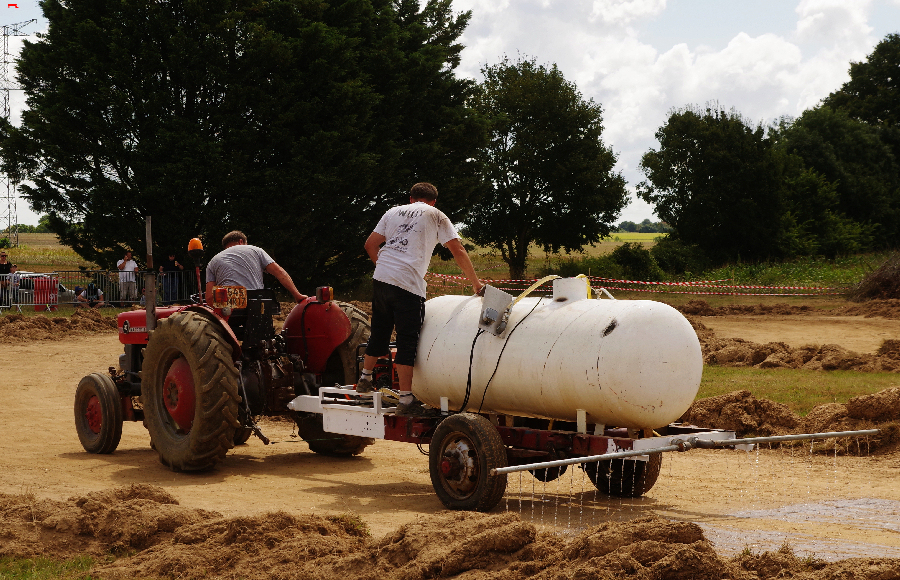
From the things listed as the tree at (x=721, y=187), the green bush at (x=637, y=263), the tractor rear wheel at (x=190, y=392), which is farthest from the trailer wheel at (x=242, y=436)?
the tree at (x=721, y=187)

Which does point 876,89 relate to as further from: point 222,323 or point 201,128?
point 222,323

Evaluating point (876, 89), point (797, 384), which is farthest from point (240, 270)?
point (876, 89)

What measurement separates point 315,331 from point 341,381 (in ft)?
1.90

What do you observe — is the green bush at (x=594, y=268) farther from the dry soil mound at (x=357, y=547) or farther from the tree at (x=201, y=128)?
the dry soil mound at (x=357, y=547)

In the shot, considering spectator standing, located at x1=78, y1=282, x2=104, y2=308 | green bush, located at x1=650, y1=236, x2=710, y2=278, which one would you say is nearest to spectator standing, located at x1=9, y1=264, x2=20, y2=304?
spectator standing, located at x1=78, y1=282, x2=104, y2=308

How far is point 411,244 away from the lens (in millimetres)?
7973

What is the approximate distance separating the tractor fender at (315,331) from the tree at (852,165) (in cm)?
5136

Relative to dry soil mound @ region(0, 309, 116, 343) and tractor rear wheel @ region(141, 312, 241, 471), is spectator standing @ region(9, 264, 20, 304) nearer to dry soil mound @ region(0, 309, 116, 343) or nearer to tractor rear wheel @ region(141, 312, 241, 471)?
dry soil mound @ region(0, 309, 116, 343)

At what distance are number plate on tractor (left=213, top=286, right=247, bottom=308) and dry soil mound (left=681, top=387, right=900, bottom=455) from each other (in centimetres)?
548

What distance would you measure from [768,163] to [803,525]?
1850 inches

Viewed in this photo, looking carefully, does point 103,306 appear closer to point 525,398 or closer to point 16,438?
point 16,438

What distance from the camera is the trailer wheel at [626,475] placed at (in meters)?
7.95

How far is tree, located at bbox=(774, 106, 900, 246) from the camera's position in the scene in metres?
58.5

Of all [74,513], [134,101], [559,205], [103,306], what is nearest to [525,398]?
[74,513]
